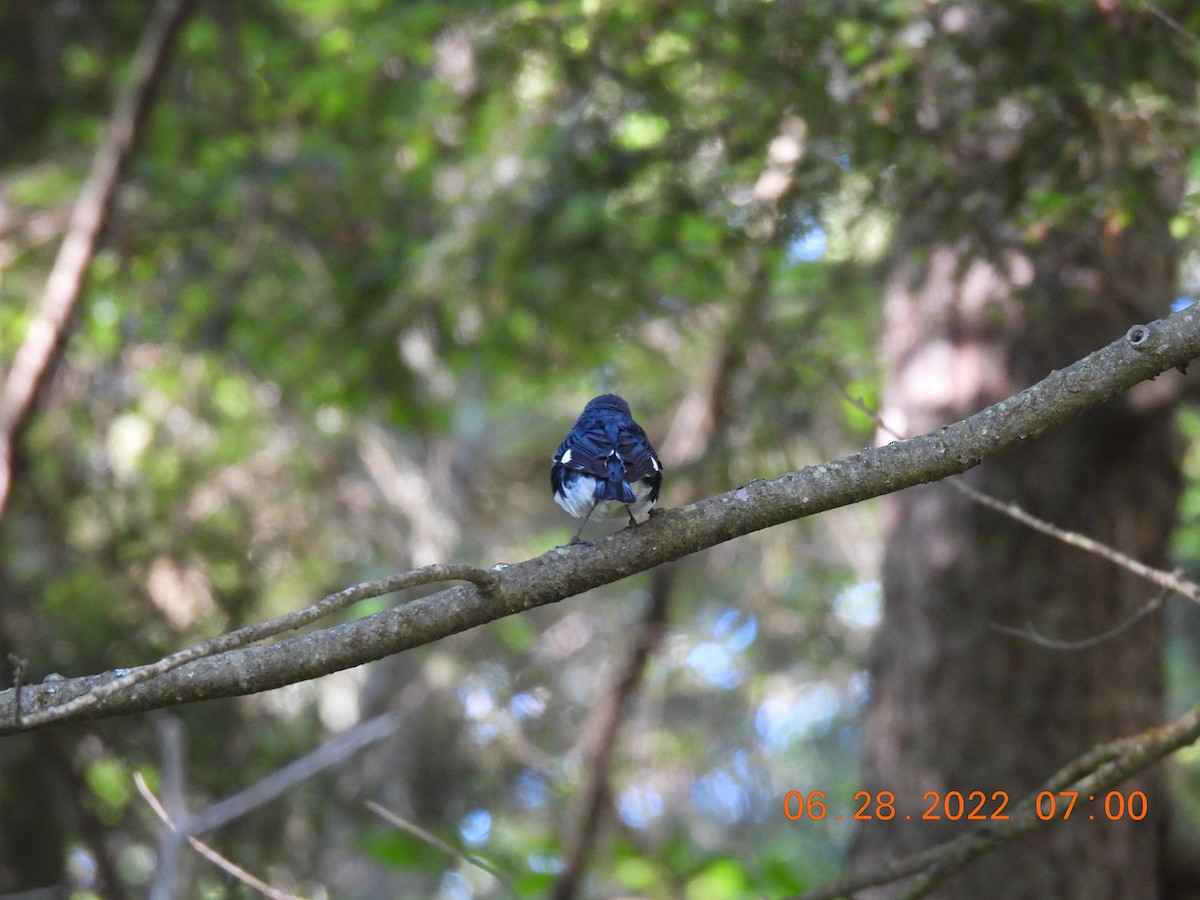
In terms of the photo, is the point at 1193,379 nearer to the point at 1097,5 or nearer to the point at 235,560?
the point at 1097,5

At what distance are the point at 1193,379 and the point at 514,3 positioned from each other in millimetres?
3188

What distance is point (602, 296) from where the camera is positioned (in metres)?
5.88

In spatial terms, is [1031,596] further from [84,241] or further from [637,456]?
[84,241]

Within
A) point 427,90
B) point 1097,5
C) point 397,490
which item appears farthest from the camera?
point 397,490

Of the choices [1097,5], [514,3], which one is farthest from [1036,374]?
[514,3]

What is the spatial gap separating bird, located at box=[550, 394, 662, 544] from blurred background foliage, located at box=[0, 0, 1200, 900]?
679 millimetres

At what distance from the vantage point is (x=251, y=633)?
2025 millimetres

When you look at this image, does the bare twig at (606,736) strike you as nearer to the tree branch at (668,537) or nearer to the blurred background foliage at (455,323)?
the blurred background foliage at (455,323)

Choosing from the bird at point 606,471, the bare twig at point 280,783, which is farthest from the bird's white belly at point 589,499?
the bare twig at point 280,783

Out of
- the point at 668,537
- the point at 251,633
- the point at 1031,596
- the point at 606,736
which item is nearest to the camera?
the point at 251,633

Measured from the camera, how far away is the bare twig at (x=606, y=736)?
20.7ft

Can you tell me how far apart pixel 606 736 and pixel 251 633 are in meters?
5.04
